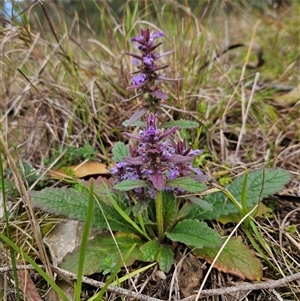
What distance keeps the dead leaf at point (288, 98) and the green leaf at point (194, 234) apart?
1.15 m

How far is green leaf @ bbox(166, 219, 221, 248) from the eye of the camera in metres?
1.16

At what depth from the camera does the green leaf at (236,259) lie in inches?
45.1

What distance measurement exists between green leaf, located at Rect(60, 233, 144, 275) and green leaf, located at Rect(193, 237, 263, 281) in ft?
0.69

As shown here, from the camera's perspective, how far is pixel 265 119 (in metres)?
1.96

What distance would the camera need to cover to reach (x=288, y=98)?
2076 mm

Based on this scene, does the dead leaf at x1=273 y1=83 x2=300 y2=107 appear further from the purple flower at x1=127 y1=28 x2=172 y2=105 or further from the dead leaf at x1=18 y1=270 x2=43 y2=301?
the dead leaf at x1=18 y1=270 x2=43 y2=301

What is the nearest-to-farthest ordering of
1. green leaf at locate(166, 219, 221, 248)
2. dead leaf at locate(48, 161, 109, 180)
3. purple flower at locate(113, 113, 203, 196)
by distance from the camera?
purple flower at locate(113, 113, 203, 196), green leaf at locate(166, 219, 221, 248), dead leaf at locate(48, 161, 109, 180)

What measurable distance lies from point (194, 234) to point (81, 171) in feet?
2.09

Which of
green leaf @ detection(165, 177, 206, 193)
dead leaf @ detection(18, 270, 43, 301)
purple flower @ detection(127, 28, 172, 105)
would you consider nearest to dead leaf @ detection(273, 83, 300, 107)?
purple flower @ detection(127, 28, 172, 105)

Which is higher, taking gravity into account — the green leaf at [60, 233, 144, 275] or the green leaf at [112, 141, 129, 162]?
the green leaf at [112, 141, 129, 162]

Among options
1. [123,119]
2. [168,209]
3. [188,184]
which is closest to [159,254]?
[168,209]

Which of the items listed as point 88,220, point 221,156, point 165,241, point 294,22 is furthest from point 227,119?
point 294,22

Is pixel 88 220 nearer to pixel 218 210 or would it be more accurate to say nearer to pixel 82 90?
pixel 218 210

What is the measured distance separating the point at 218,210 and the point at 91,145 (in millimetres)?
746
